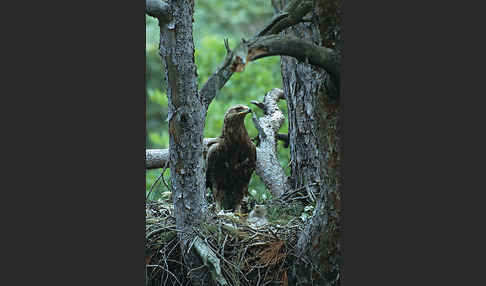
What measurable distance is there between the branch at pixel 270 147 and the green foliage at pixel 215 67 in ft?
1.63

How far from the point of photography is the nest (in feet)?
12.3

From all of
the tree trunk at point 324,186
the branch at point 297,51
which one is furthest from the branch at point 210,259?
the branch at point 297,51

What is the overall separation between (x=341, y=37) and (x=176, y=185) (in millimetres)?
1145

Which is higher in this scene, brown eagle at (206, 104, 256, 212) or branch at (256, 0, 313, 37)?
branch at (256, 0, 313, 37)

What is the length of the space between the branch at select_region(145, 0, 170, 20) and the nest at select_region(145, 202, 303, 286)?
44.9 inches

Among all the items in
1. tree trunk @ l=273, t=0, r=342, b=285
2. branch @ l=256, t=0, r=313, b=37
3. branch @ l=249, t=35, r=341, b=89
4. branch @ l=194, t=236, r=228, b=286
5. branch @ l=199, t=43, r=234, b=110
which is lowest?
branch @ l=194, t=236, r=228, b=286

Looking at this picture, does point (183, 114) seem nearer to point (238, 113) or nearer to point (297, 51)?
point (297, 51)

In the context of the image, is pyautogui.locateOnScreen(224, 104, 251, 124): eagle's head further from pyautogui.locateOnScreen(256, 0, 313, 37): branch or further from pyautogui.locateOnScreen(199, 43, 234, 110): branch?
pyautogui.locateOnScreen(256, 0, 313, 37): branch

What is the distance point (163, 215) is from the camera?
166 inches

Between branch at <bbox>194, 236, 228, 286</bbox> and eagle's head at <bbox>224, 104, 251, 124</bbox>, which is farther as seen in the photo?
eagle's head at <bbox>224, 104, 251, 124</bbox>

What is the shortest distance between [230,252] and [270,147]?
1926 mm

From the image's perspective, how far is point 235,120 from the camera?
4.93m


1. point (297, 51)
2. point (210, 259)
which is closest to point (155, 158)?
point (210, 259)

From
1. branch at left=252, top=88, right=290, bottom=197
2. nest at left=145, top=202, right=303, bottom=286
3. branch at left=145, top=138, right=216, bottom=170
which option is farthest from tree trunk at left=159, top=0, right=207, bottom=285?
branch at left=145, top=138, right=216, bottom=170
